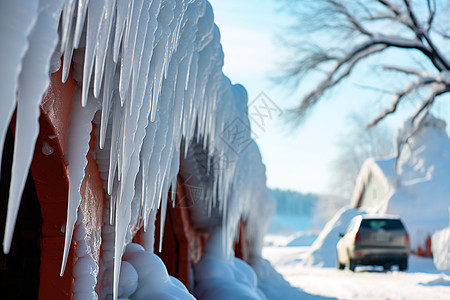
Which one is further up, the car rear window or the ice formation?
the ice formation

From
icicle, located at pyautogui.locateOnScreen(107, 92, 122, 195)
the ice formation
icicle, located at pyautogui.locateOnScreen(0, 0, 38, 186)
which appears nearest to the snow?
the ice formation

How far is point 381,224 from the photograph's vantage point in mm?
13414

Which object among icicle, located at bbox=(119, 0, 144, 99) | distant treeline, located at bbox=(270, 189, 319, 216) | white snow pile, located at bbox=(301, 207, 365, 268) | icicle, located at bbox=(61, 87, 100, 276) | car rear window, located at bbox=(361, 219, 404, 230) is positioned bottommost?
distant treeline, located at bbox=(270, 189, 319, 216)

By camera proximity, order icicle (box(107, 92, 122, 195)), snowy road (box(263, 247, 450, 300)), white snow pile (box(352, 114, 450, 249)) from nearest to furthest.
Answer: icicle (box(107, 92, 122, 195)), snowy road (box(263, 247, 450, 300)), white snow pile (box(352, 114, 450, 249))

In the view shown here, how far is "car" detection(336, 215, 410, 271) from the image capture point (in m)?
13.2

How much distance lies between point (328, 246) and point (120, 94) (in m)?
20.1

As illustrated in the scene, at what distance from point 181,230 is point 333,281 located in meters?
6.56

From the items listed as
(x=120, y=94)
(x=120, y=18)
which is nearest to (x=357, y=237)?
(x=120, y=94)

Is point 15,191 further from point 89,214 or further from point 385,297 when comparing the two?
point 385,297

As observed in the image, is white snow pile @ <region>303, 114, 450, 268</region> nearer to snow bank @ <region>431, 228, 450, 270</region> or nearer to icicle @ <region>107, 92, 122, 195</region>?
snow bank @ <region>431, 228, 450, 270</region>

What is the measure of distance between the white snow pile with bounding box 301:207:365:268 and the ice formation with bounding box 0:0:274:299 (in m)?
15.7

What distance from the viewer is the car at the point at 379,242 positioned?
13.2 meters

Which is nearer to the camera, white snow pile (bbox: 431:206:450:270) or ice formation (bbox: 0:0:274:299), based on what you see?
ice formation (bbox: 0:0:274:299)

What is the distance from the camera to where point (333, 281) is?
11.7 meters
